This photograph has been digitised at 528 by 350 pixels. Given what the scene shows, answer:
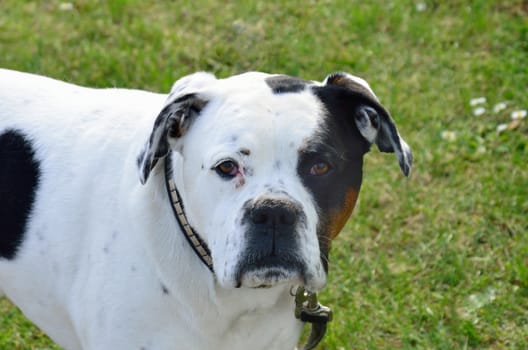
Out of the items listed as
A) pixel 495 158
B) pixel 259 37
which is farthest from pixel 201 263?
pixel 259 37

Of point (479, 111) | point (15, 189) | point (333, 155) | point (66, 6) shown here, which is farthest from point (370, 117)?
point (66, 6)

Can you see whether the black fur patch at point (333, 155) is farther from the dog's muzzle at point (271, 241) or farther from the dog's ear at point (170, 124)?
the dog's ear at point (170, 124)

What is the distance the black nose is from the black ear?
437mm

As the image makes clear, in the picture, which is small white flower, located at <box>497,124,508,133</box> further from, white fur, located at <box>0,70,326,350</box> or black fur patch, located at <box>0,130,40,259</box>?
black fur patch, located at <box>0,130,40,259</box>

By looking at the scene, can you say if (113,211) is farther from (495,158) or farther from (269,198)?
(495,158)

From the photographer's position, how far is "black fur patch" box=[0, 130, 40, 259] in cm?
341

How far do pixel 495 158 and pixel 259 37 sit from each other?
1.98 m

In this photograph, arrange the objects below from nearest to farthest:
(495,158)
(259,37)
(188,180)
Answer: (188,180) → (495,158) → (259,37)

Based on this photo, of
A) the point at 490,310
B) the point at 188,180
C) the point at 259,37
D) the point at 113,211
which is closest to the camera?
the point at 188,180

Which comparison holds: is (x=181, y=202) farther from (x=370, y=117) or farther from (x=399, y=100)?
(x=399, y=100)

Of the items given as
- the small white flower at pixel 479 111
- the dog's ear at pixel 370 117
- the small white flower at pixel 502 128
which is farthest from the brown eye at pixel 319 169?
the small white flower at pixel 479 111

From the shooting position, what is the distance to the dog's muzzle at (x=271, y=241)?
112 inches

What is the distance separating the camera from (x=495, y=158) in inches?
215

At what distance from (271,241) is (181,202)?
1.46ft
